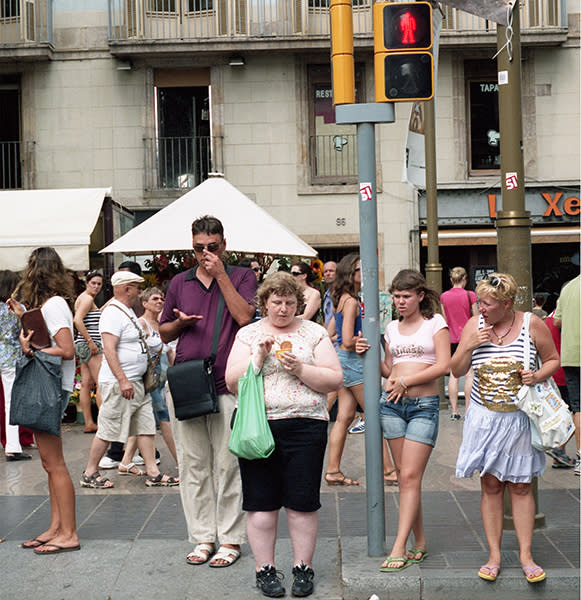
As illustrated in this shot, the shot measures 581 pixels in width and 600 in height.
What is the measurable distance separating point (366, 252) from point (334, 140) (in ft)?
47.0

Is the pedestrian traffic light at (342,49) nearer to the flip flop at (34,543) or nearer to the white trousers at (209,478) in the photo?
the white trousers at (209,478)

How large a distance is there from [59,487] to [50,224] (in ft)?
23.7

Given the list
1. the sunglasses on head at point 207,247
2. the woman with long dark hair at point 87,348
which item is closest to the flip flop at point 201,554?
the sunglasses on head at point 207,247

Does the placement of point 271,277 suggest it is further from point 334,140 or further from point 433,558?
point 334,140

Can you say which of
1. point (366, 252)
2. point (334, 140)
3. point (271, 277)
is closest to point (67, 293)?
point (271, 277)

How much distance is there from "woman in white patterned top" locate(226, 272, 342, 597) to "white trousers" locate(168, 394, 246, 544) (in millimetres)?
558

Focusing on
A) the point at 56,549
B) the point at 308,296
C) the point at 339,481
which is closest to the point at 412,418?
the point at 56,549

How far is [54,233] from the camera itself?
12.1 m

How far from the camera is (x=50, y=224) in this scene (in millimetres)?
12234

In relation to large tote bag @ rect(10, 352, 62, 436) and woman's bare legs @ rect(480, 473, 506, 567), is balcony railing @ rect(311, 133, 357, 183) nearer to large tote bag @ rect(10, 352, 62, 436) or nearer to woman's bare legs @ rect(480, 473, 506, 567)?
large tote bag @ rect(10, 352, 62, 436)

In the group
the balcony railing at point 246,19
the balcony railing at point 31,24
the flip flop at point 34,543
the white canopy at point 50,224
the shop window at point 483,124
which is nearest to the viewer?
the flip flop at point 34,543

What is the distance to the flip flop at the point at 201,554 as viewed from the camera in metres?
5.37

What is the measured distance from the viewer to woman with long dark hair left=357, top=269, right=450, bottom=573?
507 cm

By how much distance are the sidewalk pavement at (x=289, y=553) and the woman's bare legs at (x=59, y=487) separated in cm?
12
